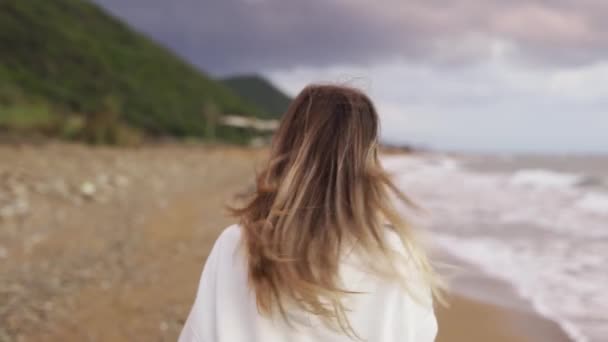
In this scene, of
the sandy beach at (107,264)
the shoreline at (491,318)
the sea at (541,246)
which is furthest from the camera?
the sea at (541,246)

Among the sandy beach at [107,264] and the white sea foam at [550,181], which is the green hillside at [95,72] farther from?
the sandy beach at [107,264]

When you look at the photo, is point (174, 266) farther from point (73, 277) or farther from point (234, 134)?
point (234, 134)

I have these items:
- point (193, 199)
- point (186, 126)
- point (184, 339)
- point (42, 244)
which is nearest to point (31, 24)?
point (186, 126)

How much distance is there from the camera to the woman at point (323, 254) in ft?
5.24

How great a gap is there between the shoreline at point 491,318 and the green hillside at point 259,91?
8775 cm

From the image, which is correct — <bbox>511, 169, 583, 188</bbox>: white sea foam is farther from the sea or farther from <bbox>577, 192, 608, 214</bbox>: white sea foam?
the sea

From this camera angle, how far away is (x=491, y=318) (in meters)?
4.79

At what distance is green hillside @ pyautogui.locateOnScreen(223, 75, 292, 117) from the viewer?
96312mm

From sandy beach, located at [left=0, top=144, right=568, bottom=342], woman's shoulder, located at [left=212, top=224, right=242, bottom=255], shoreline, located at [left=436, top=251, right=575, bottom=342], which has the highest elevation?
woman's shoulder, located at [left=212, top=224, right=242, bottom=255]

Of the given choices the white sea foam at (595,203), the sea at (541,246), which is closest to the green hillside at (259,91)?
the white sea foam at (595,203)

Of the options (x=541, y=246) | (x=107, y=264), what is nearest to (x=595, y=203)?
(x=541, y=246)

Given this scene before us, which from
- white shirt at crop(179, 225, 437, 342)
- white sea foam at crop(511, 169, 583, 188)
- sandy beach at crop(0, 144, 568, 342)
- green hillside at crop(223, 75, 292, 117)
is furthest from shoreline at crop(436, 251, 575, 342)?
green hillside at crop(223, 75, 292, 117)

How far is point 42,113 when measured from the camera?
630 inches

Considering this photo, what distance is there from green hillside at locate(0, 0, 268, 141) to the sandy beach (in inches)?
701
